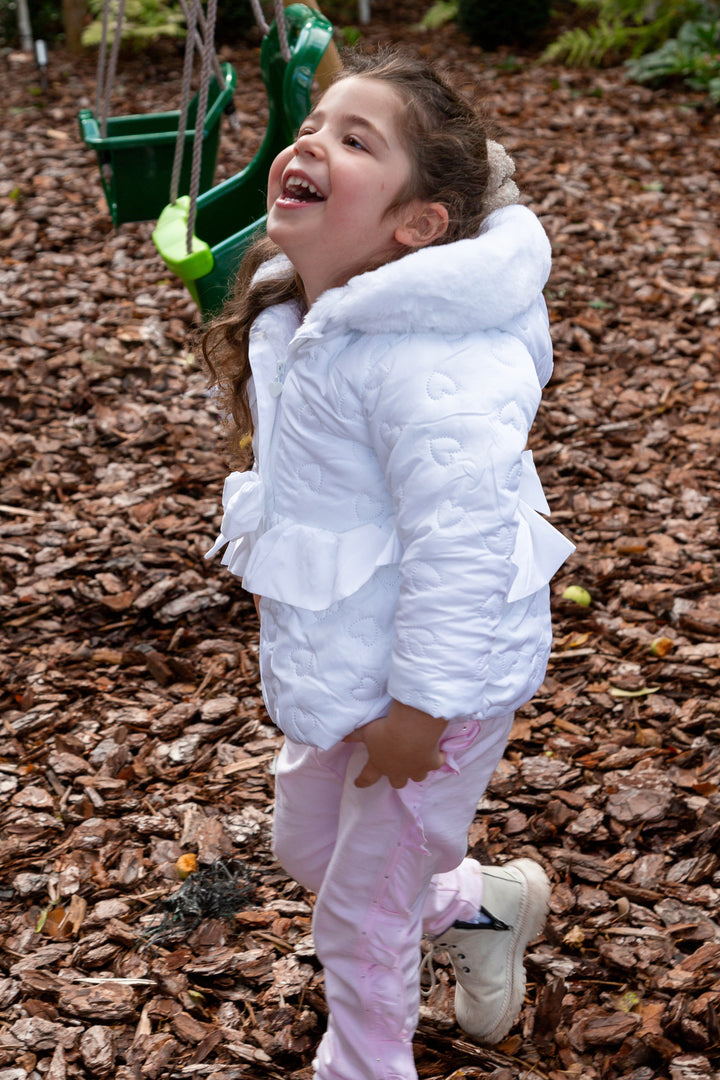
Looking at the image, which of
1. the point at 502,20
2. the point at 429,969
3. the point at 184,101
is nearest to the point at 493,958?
the point at 429,969

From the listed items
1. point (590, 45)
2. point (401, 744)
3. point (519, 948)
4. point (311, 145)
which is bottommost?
point (519, 948)

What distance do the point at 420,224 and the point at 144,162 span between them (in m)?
1.86

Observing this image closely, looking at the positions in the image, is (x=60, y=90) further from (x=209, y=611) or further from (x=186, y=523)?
(x=209, y=611)

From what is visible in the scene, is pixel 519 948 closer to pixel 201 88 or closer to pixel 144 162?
pixel 201 88

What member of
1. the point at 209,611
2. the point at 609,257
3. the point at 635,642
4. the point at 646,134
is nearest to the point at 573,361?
the point at 609,257

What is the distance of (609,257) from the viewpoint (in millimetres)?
4711

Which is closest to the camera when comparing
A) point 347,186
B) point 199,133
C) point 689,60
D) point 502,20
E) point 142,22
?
point 347,186

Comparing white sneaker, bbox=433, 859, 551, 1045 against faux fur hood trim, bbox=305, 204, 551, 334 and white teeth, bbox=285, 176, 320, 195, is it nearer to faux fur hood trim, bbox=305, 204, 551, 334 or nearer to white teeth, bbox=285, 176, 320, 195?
faux fur hood trim, bbox=305, 204, 551, 334

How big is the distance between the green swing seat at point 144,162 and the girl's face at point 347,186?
155 cm

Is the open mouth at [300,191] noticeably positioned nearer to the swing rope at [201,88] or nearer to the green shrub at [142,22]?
the swing rope at [201,88]

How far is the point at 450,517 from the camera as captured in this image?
1285 mm

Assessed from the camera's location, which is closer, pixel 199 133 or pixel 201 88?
pixel 199 133

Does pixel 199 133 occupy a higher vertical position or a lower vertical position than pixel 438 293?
lower

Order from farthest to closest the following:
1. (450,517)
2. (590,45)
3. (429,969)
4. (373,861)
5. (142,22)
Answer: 1. (142,22)
2. (590,45)
3. (429,969)
4. (373,861)
5. (450,517)
